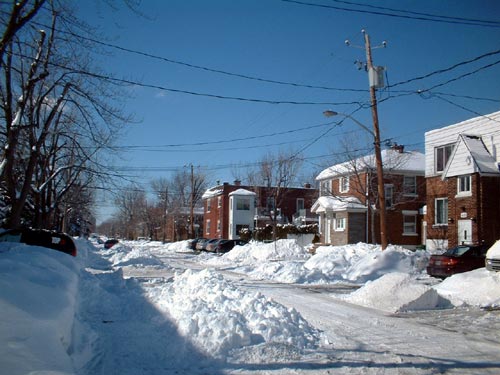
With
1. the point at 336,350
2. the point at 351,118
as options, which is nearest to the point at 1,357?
the point at 336,350

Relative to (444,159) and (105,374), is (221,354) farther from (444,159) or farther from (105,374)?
(444,159)

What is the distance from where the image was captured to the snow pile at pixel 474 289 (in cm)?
1248

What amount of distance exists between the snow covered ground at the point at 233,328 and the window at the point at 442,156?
64.2 ft

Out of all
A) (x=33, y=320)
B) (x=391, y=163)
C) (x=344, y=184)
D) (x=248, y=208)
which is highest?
(x=391, y=163)

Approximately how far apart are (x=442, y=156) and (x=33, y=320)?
31.1 metres

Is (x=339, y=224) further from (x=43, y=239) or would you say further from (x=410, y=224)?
(x=43, y=239)

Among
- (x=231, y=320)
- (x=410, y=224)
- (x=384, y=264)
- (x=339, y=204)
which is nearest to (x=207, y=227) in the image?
(x=339, y=204)

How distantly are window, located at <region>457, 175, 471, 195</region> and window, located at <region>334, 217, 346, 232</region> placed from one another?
12.6m

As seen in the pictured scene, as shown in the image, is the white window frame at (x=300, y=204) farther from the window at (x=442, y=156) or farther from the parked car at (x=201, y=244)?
the window at (x=442, y=156)

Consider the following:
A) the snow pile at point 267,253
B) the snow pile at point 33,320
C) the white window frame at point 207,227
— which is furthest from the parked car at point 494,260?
the white window frame at point 207,227

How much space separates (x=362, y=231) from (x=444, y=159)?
10.5 m

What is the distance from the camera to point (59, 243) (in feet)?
64.2

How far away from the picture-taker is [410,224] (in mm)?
42031

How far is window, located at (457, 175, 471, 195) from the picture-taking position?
93.4 feet
